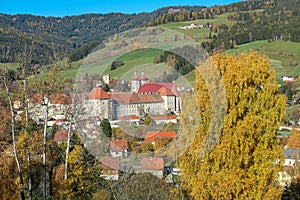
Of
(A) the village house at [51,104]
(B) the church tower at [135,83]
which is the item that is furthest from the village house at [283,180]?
(B) the church tower at [135,83]

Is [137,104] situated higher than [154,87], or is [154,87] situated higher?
[154,87]

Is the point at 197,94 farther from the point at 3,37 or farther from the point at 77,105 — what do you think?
the point at 3,37

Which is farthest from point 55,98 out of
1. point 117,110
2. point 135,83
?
point 135,83

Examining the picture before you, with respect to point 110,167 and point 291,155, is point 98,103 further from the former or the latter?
point 291,155

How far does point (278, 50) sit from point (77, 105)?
63.0 m

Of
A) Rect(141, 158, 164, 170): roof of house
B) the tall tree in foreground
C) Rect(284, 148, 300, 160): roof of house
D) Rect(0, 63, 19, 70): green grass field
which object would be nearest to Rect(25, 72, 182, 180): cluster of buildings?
Rect(141, 158, 164, 170): roof of house

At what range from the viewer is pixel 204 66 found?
22.6 ft

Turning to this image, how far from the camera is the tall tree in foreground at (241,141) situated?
20.9 feet

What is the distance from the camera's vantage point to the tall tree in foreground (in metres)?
6.38

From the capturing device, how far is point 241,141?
20.9 feet

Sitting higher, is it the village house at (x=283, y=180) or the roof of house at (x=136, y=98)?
the roof of house at (x=136, y=98)

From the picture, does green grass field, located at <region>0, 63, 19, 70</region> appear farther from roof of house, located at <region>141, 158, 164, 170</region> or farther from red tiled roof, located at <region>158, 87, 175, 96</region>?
red tiled roof, located at <region>158, 87, 175, 96</region>

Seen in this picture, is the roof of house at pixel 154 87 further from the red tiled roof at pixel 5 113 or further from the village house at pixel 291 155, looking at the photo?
the red tiled roof at pixel 5 113

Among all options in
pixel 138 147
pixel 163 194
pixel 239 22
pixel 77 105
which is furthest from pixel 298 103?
pixel 239 22
